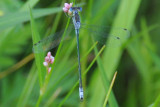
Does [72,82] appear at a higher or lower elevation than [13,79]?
lower

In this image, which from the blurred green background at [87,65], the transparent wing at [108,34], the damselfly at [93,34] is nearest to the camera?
the damselfly at [93,34]

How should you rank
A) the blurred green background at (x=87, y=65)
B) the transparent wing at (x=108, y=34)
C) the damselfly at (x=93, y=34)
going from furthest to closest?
the blurred green background at (x=87, y=65), the transparent wing at (x=108, y=34), the damselfly at (x=93, y=34)

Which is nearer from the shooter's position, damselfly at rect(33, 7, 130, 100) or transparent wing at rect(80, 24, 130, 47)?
damselfly at rect(33, 7, 130, 100)

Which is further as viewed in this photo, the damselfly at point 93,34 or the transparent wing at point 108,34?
the transparent wing at point 108,34

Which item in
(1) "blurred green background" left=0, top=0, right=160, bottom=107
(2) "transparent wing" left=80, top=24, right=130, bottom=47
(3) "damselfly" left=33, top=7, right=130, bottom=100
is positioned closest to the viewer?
(3) "damselfly" left=33, top=7, right=130, bottom=100

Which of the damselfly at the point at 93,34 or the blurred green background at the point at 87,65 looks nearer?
the damselfly at the point at 93,34

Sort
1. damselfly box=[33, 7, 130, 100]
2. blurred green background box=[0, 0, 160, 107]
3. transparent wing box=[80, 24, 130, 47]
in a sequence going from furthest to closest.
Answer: blurred green background box=[0, 0, 160, 107] < transparent wing box=[80, 24, 130, 47] < damselfly box=[33, 7, 130, 100]

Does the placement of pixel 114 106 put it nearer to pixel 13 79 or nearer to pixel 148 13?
pixel 13 79

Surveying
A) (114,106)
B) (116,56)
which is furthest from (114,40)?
(114,106)
